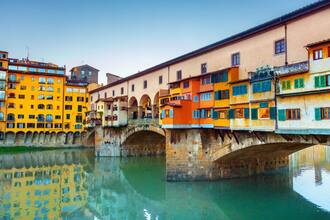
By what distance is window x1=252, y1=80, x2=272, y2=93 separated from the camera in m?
19.8

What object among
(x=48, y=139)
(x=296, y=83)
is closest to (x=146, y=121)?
(x=296, y=83)

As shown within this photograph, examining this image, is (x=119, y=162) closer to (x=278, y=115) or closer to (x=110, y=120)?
(x=110, y=120)

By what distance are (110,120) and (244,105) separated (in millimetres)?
30148

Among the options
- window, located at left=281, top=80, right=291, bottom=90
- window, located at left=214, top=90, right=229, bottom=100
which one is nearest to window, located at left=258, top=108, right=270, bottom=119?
window, located at left=281, top=80, right=291, bottom=90

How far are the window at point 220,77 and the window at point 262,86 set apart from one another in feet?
12.0

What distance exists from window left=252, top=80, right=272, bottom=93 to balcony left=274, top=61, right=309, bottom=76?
1.15 m

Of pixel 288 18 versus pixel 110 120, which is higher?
pixel 288 18

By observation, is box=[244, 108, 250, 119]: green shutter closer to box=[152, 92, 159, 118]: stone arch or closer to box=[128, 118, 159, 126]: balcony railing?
box=[128, 118, 159, 126]: balcony railing

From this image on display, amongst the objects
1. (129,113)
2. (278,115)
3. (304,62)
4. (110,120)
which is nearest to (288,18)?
(304,62)

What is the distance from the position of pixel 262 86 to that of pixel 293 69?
2854mm

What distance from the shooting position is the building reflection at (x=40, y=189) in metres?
20.2

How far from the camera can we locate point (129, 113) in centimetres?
4631

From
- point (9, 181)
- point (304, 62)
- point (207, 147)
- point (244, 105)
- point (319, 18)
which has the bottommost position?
point (9, 181)

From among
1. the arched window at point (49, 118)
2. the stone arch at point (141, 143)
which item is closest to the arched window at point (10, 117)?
the arched window at point (49, 118)
